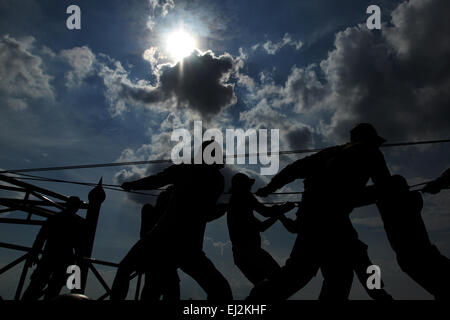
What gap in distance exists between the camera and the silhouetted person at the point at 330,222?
238 cm

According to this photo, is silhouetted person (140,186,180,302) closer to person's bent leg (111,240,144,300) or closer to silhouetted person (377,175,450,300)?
person's bent leg (111,240,144,300)

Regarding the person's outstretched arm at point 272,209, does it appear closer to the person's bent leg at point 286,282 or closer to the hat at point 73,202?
the person's bent leg at point 286,282

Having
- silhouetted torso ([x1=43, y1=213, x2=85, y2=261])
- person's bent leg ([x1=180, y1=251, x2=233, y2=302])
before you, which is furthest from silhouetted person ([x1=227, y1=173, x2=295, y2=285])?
silhouetted torso ([x1=43, y1=213, x2=85, y2=261])

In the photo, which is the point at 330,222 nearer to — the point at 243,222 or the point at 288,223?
the point at 288,223

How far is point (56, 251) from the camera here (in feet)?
21.4

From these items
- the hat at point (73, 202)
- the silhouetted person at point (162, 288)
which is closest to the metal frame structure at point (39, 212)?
the hat at point (73, 202)

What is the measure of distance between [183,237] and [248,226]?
169 cm

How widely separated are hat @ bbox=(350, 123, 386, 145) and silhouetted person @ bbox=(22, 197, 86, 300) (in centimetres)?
663

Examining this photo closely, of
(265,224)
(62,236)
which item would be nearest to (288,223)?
(265,224)

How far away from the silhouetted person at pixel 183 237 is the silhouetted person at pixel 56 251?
15.4 feet

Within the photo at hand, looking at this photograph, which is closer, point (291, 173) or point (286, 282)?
point (286, 282)

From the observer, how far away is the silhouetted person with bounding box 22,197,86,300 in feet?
20.6
